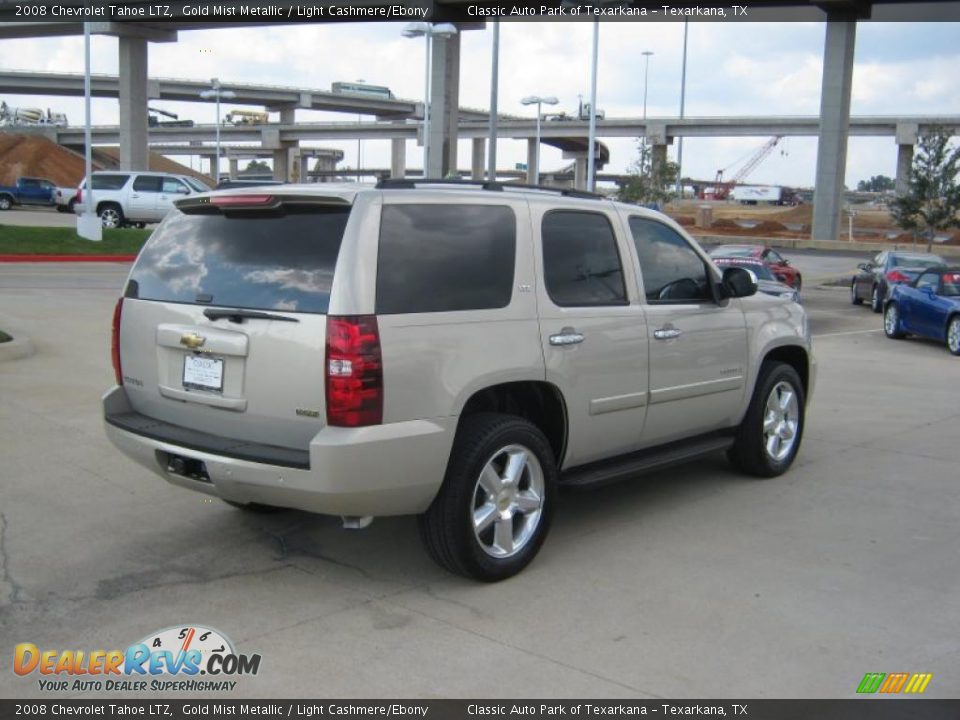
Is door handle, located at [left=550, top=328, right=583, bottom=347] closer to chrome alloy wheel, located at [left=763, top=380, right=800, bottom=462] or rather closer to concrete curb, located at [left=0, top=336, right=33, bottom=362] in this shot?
chrome alloy wheel, located at [left=763, top=380, right=800, bottom=462]

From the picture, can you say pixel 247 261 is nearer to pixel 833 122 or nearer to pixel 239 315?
pixel 239 315

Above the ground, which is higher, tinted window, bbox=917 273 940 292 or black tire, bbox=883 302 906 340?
tinted window, bbox=917 273 940 292

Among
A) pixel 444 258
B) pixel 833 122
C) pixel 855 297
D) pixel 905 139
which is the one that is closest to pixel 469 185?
pixel 444 258

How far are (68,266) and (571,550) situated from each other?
21.3 meters

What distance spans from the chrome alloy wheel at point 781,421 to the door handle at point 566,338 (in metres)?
2.25

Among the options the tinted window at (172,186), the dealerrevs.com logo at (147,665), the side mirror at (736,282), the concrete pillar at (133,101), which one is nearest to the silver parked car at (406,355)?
the side mirror at (736,282)

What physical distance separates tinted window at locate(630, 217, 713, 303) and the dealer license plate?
262 centimetres

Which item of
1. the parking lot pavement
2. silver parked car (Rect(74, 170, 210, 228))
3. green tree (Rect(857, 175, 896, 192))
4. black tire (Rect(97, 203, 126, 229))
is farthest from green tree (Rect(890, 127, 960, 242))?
green tree (Rect(857, 175, 896, 192))

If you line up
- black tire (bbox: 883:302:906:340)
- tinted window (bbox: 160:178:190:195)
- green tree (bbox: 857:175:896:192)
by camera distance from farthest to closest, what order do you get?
green tree (bbox: 857:175:896:192) → tinted window (bbox: 160:178:190:195) → black tire (bbox: 883:302:906:340)

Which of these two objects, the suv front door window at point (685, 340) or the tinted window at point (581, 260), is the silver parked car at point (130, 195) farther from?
the tinted window at point (581, 260)

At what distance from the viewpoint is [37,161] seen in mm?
89375

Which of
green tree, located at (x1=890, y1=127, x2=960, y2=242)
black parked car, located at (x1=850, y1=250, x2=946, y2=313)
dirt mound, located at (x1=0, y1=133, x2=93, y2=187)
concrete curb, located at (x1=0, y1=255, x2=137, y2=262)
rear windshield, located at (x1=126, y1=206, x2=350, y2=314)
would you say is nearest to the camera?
rear windshield, located at (x1=126, y1=206, x2=350, y2=314)

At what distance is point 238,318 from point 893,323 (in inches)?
597

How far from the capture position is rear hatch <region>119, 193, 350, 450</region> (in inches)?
181
